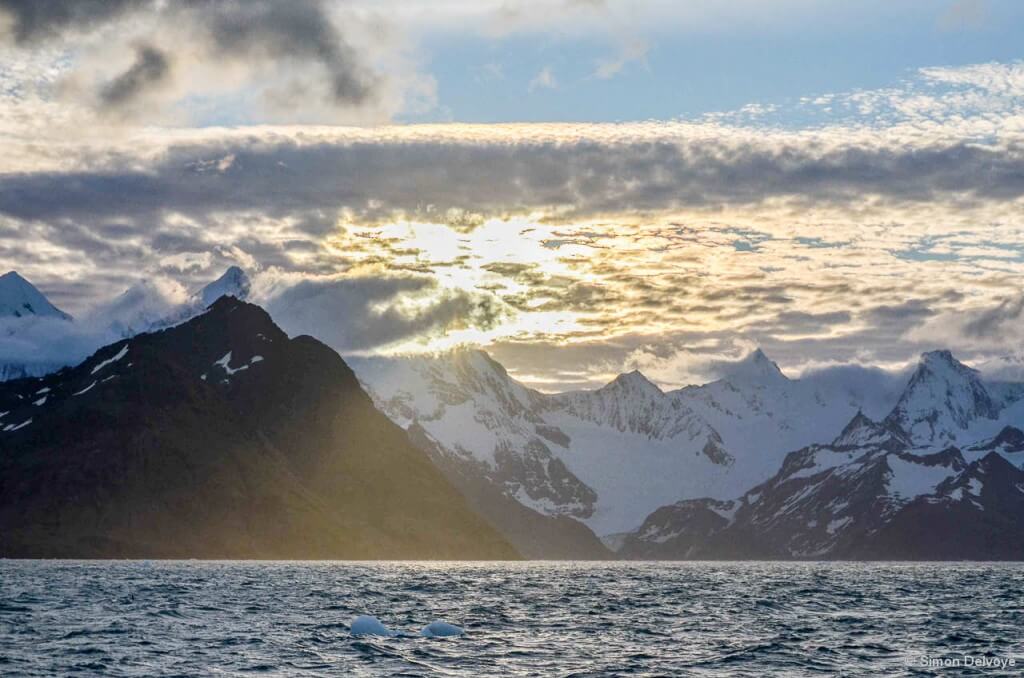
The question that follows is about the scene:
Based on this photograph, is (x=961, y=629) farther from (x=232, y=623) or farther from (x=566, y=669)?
(x=232, y=623)

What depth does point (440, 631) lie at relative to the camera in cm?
11444

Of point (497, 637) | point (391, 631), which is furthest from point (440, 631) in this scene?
point (497, 637)

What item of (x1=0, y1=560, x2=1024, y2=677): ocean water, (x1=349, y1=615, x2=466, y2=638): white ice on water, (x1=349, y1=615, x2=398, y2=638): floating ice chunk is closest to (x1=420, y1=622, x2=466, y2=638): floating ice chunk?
(x1=349, y1=615, x2=466, y2=638): white ice on water

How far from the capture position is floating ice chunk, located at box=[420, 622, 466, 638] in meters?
114

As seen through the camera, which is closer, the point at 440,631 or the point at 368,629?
the point at 440,631

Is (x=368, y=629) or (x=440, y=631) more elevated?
(x=368, y=629)

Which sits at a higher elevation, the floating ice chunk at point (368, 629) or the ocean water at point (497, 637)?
the floating ice chunk at point (368, 629)

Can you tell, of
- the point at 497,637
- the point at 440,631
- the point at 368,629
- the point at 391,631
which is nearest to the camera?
the point at 497,637

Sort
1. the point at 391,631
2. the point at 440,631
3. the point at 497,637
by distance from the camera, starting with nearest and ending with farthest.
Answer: the point at 497,637 < the point at 440,631 < the point at 391,631

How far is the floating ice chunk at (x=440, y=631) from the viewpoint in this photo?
11418 cm

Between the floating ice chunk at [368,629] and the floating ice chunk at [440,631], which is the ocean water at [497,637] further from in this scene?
the floating ice chunk at [368,629]

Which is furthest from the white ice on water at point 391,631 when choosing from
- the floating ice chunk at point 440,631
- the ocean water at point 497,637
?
the ocean water at point 497,637

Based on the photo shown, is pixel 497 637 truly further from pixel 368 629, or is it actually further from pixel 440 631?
pixel 368 629

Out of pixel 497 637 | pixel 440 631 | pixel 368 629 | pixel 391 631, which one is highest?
pixel 368 629
